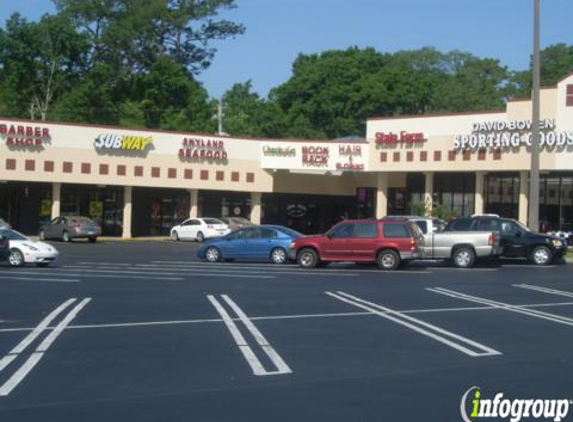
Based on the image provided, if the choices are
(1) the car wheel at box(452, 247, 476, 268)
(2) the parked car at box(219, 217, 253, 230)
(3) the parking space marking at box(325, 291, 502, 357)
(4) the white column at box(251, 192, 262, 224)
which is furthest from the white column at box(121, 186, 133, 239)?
(3) the parking space marking at box(325, 291, 502, 357)

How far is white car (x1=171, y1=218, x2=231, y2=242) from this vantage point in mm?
49344

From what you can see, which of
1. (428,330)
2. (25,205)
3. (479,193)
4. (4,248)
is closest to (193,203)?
(25,205)

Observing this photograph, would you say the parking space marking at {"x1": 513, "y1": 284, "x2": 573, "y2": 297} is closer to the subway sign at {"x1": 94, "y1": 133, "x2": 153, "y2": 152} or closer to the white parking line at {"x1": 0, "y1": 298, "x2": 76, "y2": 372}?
the white parking line at {"x1": 0, "y1": 298, "x2": 76, "y2": 372}

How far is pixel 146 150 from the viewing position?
168ft

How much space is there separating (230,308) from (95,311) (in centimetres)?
262

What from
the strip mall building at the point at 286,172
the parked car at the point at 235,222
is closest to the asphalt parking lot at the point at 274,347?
the strip mall building at the point at 286,172

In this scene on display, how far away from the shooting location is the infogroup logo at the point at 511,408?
8.47m

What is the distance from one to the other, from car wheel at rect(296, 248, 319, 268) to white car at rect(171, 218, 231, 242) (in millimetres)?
19136

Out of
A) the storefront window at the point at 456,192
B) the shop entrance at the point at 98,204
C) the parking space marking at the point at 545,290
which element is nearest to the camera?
the parking space marking at the point at 545,290

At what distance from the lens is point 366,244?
96.0ft

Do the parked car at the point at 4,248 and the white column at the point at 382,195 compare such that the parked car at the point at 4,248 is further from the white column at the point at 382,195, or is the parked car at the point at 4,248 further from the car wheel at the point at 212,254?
the white column at the point at 382,195

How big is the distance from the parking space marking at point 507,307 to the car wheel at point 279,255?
10.2 m

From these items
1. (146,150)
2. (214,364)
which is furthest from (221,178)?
(214,364)

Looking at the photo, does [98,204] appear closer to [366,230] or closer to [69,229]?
[69,229]
